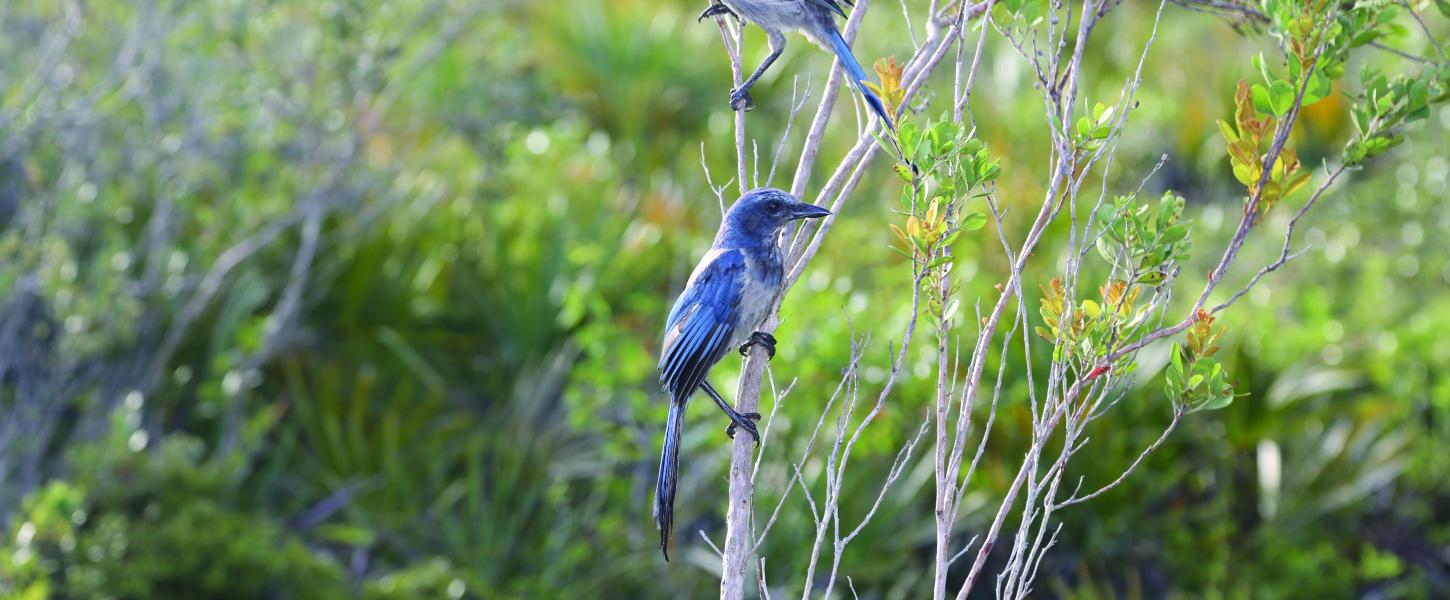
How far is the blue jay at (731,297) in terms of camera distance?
3.06m

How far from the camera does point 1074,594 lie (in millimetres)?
5609

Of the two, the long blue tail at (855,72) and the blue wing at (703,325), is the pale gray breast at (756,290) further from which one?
the long blue tail at (855,72)

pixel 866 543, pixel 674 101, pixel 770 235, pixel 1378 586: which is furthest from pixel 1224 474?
pixel 674 101

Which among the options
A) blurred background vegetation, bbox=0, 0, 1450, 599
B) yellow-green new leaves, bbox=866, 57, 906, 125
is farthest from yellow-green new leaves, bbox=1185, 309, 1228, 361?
blurred background vegetation, bbox=0, 0, 1450, 599

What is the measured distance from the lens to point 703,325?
3.11 metres

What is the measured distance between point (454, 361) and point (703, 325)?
4087 mm

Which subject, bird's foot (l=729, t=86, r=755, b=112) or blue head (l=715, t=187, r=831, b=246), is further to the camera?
bird's foot (l=729, t=86, r=755, b=112)

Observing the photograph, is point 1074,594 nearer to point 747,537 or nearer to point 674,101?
point 747,537

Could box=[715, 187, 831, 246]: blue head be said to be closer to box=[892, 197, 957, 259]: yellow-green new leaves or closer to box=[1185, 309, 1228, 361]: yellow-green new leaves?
box=[892, 197, 957, 259]: yellow-green new leaves

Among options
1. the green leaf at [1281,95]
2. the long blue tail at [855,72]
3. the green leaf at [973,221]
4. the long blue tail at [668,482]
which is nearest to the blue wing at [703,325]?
the long blue tail at [668,482]

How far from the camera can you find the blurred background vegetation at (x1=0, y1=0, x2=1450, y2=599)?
540cm

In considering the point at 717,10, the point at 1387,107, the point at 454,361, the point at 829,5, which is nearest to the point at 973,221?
the point at 1387,107

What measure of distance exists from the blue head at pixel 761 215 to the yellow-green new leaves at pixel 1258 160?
0.81 metres

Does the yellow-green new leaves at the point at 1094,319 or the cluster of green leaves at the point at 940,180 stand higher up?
the cluster of green leaves at the point at 940,180
